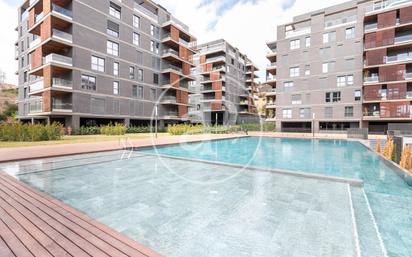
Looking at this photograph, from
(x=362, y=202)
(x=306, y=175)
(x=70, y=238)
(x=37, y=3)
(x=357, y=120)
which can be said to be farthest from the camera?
(x=357, y=120)

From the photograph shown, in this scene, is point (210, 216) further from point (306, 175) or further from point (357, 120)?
point (357, 120)

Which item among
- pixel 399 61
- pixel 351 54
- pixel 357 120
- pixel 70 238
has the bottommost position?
pixel 70 238

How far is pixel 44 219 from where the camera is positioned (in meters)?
3.24

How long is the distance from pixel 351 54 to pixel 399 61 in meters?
5.79

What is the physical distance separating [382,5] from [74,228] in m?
40.2

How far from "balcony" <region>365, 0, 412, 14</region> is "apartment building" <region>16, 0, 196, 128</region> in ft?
89.6

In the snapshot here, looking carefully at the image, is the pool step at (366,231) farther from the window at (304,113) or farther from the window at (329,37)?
the window at (329,37)

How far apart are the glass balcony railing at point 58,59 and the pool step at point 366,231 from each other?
87.5 feet

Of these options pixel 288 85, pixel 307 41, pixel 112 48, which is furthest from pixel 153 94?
pixel 307 41

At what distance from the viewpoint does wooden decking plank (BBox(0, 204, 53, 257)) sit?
93.6 inches

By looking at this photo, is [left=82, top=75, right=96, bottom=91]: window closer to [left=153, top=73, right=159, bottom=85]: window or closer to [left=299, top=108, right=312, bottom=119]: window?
[left=153, top=73, right=159, bottom=85]: window

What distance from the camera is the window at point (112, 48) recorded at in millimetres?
26845

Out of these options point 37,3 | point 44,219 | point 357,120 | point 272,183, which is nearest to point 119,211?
point 44,219

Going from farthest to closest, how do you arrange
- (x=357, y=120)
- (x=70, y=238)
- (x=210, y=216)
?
1. (x=357, y=120)
2. (x=210, y=216)
3. (x=70, y=238)
